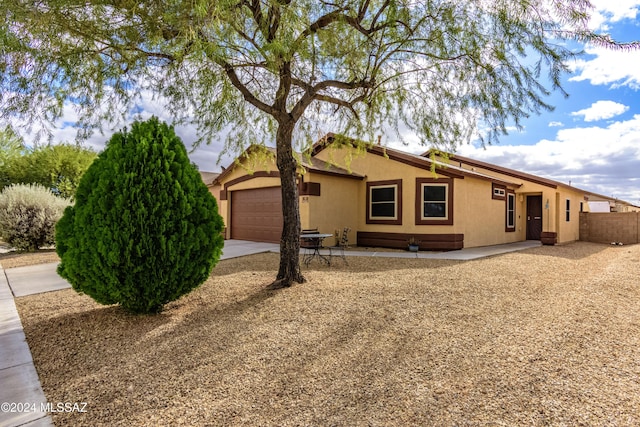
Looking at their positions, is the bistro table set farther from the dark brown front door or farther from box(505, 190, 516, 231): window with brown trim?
the dark brown front door

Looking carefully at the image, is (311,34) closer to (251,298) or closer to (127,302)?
(251,298)

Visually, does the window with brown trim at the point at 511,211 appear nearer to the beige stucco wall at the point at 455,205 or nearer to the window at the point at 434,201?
the beige stucco wall at the point at 455,205

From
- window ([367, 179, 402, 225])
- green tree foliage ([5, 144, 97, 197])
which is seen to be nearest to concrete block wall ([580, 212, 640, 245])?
window ([367, 179, 402, 225])

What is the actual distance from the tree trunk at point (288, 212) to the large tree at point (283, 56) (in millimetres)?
19

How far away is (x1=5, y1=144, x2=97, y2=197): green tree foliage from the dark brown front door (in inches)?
910

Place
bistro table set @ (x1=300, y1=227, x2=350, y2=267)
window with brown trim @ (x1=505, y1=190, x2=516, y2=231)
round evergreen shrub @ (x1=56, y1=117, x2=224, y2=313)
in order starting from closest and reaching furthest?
1. round evergreen shrub @ (x1=56, y1=117, x2=224, y2=313)
2. bistro table set @ (x1=300, y1=227, x2=350, y2=267)
3. window with brown trim @ (x1=505, y1=190, x2=516, y2=231)

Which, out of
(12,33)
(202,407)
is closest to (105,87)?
(12,33)

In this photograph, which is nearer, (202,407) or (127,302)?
(202,407)

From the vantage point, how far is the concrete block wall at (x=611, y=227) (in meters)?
16.3

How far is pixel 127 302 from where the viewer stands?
4367 mm

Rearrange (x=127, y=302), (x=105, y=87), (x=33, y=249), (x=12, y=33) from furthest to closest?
(x=33, y=249)
(x=105, y=87)
(x=127, y=302)
(x=12, y=33)

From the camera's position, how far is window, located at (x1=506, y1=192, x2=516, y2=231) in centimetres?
1575

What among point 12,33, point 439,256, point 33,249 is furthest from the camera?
point 33,249

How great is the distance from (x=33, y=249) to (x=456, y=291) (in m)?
14.2
